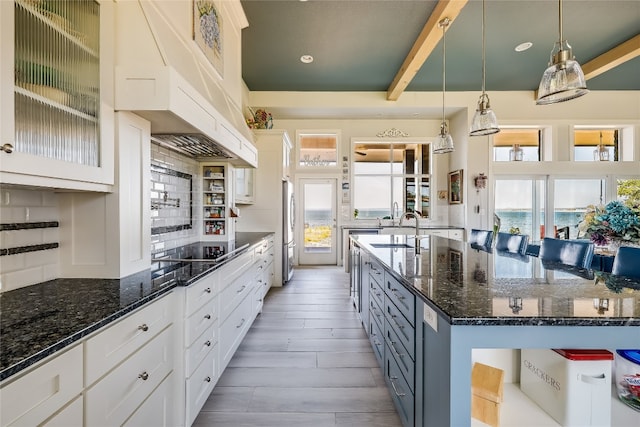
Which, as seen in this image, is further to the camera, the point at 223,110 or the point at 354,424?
the point at 223,110

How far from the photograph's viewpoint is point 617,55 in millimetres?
4418

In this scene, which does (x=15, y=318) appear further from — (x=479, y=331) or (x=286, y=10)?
(x=286, y=10)

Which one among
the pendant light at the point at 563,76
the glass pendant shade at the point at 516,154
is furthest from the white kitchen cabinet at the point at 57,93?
the glass pendant shade at the point at 516,154

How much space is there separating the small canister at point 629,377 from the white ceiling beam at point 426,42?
125 inches

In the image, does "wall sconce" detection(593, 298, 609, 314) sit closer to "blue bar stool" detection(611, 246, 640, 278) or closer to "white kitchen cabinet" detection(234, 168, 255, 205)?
"blue bar stool" detection(611, 246, 640, 278)

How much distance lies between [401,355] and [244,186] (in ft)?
11.7

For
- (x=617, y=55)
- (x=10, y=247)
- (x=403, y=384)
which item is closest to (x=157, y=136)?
(x=10, y=247)

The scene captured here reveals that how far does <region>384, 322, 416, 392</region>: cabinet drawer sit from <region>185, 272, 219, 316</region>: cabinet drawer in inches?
44.6

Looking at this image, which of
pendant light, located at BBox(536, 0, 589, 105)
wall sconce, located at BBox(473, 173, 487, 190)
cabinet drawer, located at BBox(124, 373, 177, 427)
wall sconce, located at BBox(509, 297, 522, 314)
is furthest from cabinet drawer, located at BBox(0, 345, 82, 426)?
wall sconce, located at BBox(473, 173, 487, 190)

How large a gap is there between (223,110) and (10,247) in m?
1.72

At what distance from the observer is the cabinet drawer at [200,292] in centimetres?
164

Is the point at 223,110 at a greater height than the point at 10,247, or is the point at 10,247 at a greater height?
the point at 223,110

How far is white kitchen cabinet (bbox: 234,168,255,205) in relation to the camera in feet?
14.2

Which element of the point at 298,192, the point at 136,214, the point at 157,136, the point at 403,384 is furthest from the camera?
the point at 298,192
